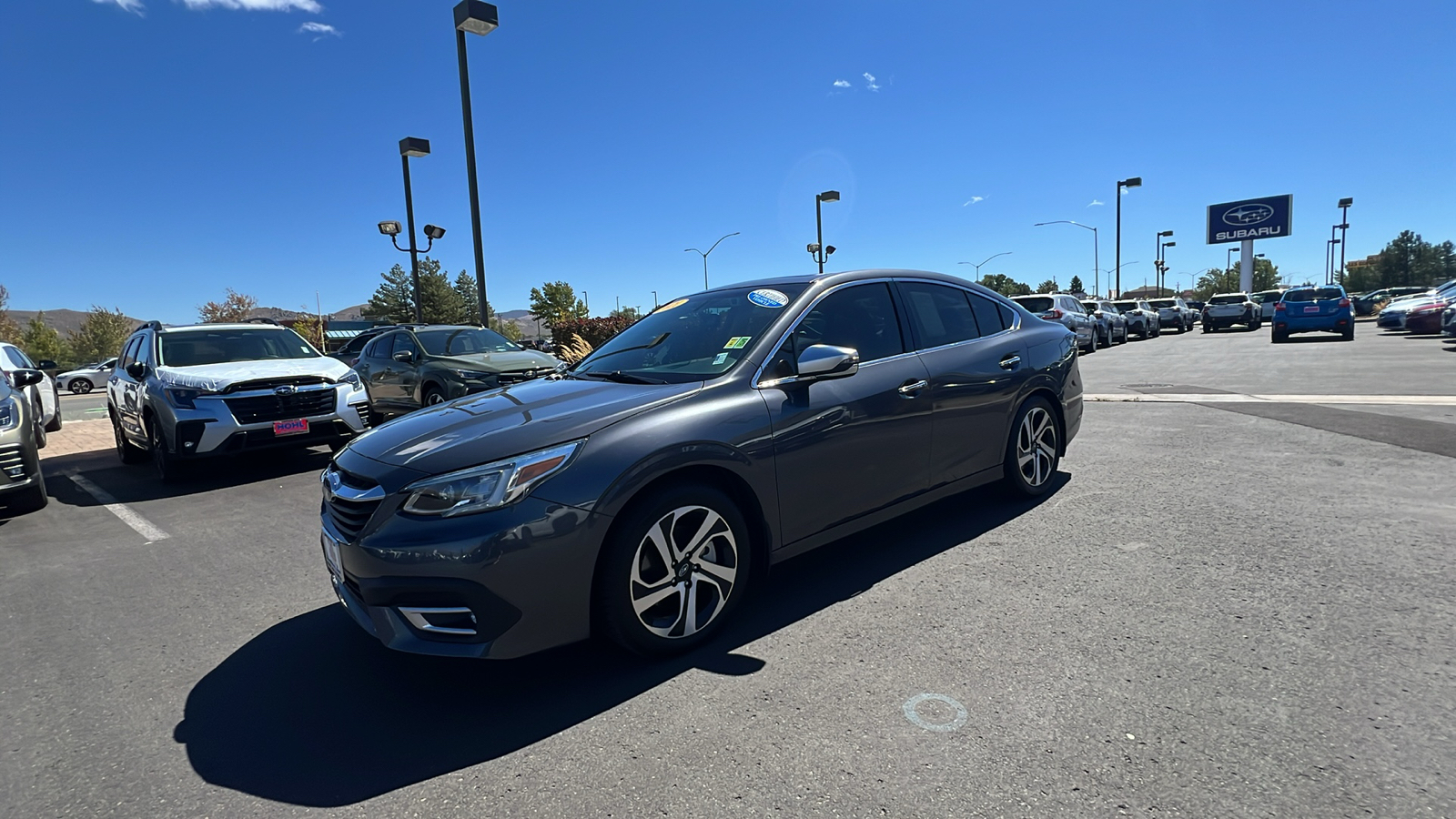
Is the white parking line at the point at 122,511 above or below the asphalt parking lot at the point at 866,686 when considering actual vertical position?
above

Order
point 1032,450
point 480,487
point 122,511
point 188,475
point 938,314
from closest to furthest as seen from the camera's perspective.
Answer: point 480,487 < point 938,314 < point 1032,450 < point 122,511 < point 188,475

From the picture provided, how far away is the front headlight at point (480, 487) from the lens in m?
2.70

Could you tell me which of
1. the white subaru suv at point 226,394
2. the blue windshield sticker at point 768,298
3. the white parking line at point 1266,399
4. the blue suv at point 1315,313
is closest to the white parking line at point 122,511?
the white subaru suv at point 226,394

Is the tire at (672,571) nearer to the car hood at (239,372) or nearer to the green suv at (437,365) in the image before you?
the car hood at (239,372)

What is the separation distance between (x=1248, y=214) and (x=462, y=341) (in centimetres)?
6604

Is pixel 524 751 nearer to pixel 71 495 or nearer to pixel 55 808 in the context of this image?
pixel 55 808

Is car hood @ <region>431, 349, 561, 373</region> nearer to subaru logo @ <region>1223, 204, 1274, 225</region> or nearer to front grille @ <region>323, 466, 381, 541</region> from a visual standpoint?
front grille @ <region>323, 466, 381, 541</region>

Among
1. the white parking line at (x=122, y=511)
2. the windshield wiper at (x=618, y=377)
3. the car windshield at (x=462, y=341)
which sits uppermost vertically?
the car windshield at (x=462, y=341)

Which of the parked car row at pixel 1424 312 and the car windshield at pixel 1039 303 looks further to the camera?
the parked car row at pixel 1424 312

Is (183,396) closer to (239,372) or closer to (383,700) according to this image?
(239,372)

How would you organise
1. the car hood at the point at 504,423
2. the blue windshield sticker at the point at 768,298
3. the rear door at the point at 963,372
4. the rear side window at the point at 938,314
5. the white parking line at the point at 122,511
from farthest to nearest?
the white parking line at the point at 122,511 → the rear side window at the point at 938,314 → the rear door at the point at 963,372 → the blue windshield sticker at the point at 768,298 → the car hood at the point at 504,423

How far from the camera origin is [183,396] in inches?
279

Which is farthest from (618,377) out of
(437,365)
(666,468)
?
(437,365)

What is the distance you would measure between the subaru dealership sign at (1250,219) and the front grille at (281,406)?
6709 centimetres
